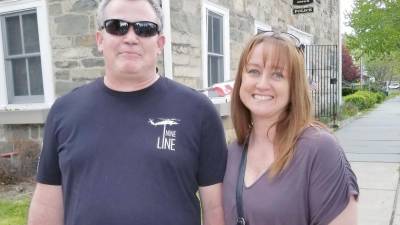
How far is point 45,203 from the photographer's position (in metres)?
2.03

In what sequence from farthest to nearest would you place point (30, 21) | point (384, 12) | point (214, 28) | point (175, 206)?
point (384, 12), point (214, 28), point (30, 21), point (175, 206)

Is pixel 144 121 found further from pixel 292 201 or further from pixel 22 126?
pixel 22 126

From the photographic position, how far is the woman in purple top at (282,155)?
5.53 ft

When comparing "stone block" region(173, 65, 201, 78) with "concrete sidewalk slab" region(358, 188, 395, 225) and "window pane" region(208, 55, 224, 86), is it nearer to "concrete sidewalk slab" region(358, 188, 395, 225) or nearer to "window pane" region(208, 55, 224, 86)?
"window pane" region(208, 55, 224, 86)

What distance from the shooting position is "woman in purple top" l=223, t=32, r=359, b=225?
168cm

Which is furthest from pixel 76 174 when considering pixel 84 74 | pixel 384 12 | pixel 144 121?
pixel 384 12

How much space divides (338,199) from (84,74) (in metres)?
4.59

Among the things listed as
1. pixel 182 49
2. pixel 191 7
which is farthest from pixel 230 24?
pixel 182 49

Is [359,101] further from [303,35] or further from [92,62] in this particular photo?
[92,62]

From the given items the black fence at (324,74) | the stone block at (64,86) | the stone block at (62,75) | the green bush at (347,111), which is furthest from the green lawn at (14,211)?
the green bush at (347,111)

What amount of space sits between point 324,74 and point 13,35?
10743mm

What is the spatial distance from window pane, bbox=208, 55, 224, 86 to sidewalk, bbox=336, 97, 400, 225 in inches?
107

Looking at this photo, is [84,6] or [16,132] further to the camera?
[16,132]

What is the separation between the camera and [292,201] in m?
1.70
